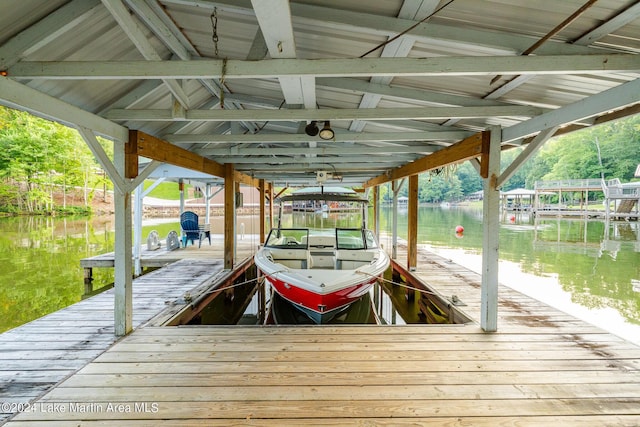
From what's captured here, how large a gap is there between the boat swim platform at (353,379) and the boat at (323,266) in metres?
0.53

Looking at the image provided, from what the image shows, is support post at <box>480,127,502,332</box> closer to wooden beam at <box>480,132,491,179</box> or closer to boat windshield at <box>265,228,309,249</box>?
wooden beam at <box>480,132,491,179</box>

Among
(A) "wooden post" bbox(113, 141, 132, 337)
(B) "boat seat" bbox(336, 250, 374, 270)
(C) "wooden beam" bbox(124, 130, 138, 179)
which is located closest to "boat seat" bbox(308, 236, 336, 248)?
(B) "boat seat" bbox(336, 250, 374, 270)

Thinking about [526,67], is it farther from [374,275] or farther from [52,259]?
[52,259]

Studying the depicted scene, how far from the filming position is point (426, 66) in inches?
74.7

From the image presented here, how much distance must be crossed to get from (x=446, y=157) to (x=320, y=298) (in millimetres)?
2657

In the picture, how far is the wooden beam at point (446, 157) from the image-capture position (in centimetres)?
353

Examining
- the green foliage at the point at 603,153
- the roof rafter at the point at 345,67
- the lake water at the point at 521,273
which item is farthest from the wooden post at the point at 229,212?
the green foliage at the point at 603,153

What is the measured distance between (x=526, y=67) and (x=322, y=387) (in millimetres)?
2624

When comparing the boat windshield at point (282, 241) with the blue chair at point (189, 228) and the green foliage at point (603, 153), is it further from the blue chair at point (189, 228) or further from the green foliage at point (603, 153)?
the green foliage at point (603, 153)

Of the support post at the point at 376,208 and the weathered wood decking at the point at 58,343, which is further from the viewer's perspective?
the support post at the point at 376,208

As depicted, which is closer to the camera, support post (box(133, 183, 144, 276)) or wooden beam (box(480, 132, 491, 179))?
wooden beam (box(480, 132, 491, 179))

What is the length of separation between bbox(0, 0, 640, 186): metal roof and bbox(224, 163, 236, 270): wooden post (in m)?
3.45

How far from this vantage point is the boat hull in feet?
12.7

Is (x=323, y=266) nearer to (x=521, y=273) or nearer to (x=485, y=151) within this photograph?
(x=485, y=151)
